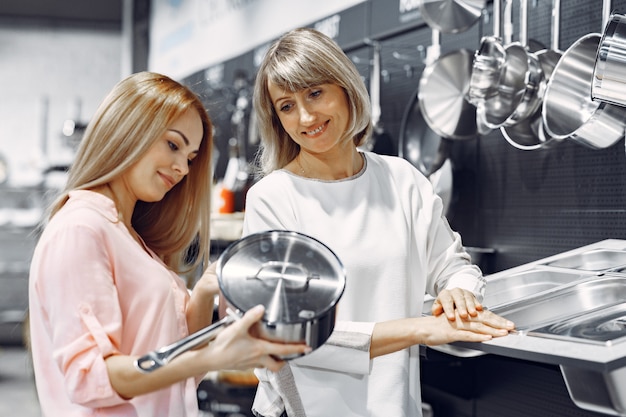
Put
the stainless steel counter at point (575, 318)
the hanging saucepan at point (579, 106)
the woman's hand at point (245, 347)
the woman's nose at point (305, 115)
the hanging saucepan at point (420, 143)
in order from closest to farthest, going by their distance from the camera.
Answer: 1. the woman's hand at point (245, 347)
2. the stainless steel counter at point (575, 318)
3. the woman's nose at point (305, 115)
4. the hanging saucepan at point (579, 106)
5. the hanging saucepan at point (420, 143)

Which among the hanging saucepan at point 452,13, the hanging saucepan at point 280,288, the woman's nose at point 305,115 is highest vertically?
the hanging saucepan at point 452,13

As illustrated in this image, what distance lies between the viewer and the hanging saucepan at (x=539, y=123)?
8.08ft

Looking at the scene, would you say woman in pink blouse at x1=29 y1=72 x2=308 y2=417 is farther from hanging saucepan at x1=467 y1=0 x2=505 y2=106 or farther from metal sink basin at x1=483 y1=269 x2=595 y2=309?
hanging saucepan at x1=467 y1=0 x2=505 y2=106

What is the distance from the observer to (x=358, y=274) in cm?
166

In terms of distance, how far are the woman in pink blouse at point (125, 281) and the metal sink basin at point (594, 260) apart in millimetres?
1236

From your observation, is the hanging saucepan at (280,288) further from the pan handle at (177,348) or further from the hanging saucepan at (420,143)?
the hanging saucepan at (420,143)

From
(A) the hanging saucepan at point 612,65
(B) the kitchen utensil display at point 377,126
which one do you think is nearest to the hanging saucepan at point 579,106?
(A) the hanging saucepan at point 612,65

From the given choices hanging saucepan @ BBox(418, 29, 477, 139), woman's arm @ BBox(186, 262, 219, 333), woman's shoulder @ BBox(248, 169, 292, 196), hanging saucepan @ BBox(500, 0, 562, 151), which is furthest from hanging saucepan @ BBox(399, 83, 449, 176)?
woman's arm @ BBox(186, 262, 219, 333)

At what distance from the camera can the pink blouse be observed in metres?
1.25

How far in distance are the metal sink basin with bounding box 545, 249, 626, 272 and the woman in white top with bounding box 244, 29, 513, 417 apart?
2.18 ft

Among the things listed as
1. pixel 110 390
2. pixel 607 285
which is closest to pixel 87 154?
pixel 110 390

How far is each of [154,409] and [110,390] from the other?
0.17 m

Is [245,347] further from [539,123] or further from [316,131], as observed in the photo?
[539,123]

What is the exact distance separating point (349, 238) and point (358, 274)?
3.3 inches
